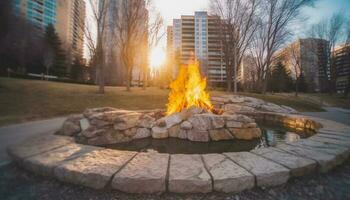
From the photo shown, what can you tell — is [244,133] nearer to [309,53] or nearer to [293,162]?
[293,162]

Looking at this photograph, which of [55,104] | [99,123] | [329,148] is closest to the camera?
[329,148]

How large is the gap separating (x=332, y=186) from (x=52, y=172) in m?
3.44

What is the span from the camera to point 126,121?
185 inches

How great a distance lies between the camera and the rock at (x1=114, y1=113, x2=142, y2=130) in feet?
15.0

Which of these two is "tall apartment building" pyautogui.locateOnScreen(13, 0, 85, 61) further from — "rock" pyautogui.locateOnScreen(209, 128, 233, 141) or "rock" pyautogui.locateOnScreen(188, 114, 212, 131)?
"rock" pyautogui.locateOnScreen(209, 128, 233, 141)

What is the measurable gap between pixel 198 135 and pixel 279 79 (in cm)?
4667

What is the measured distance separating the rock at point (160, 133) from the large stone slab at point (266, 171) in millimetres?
2471

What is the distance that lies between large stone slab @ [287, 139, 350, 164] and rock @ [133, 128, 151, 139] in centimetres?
319

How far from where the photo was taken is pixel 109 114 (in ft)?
15.5

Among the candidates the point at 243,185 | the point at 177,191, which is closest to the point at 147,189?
the point at 177,191

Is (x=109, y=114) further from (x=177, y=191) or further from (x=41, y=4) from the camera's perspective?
(x=41, y=4)

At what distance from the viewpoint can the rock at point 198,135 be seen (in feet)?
15.0

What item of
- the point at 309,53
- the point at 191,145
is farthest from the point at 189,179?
the point at 309,53

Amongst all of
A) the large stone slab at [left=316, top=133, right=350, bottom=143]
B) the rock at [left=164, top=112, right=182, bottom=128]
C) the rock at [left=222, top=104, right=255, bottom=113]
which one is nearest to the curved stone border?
the large stone slab at [left=316, top=133, right=350, bottom=143]
